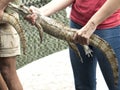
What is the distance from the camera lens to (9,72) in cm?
A: 383

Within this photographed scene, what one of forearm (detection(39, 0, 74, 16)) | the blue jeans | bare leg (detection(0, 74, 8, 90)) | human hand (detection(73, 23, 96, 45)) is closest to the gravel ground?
bare leg (detection(0, 74, 8, 90))

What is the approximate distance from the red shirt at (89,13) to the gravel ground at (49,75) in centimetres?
197

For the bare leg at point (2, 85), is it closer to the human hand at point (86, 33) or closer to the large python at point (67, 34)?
the large python at point (67, 34)

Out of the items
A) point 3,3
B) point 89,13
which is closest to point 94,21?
point 89,13

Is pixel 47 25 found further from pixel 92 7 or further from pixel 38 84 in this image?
pixel 38 84

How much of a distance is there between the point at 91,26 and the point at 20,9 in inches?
20.2

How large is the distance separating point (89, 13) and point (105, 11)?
29 centimetres

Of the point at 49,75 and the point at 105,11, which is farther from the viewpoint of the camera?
the point at 49,75

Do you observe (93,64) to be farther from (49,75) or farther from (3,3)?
(49,75)

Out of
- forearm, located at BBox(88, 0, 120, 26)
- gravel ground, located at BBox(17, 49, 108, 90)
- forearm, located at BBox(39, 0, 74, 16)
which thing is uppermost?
forearm, located at BBox(39, 0, 74, 16)

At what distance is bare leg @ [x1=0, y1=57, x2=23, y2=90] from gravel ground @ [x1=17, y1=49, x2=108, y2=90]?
3.60ft

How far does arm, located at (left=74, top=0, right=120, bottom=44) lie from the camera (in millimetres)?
2676

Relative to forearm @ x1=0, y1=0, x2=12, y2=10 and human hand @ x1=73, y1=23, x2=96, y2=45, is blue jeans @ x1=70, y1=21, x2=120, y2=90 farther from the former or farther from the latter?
forearm @ x1=0, y1=0, x2=12, y2=10

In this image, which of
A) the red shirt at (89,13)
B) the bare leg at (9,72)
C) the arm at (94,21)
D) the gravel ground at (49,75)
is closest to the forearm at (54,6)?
the red shirt at (89,13)
